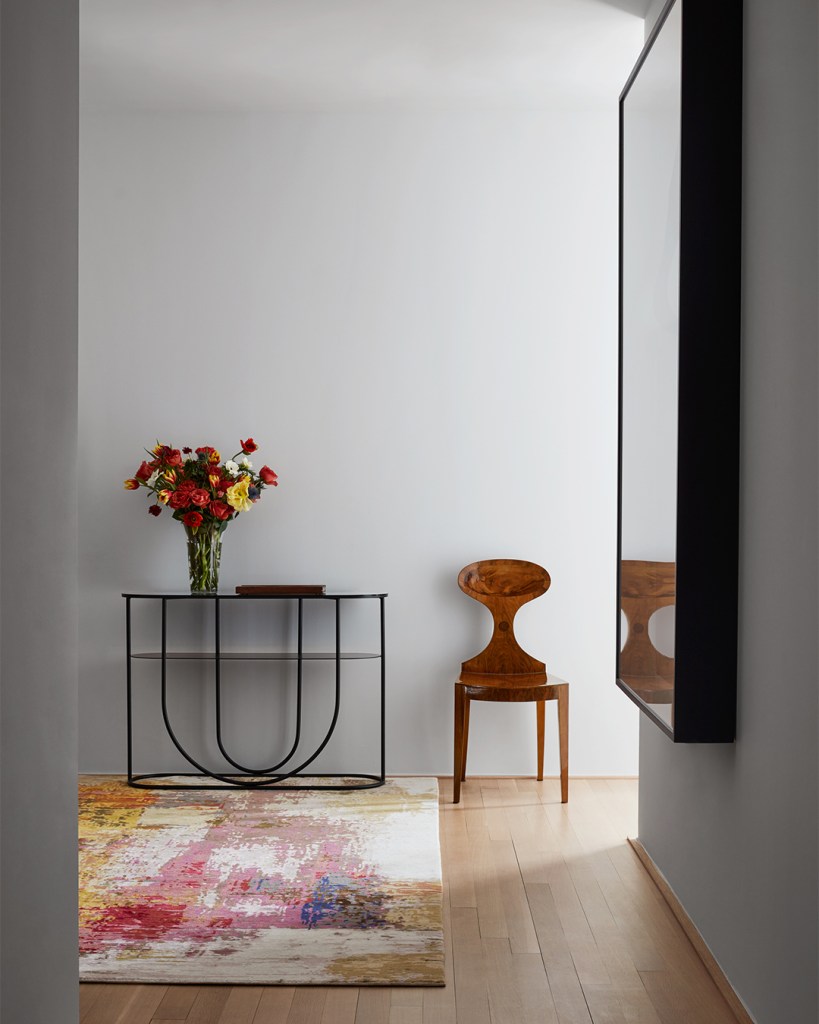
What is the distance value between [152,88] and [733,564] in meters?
3.19

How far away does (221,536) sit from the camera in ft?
14.3

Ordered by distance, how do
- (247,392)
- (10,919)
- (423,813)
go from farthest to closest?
(247,392), (423,813), (10,919)

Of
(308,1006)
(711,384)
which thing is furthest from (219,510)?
(711,384)

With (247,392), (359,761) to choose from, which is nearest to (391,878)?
(359,761)

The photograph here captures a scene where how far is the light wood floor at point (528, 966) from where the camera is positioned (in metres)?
2.19

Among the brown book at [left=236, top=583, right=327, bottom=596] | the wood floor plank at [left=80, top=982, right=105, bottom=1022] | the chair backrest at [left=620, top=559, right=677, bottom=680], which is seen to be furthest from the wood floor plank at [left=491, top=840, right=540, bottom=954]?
the brown book at [left=236, top=583, right=327, bottom=596]

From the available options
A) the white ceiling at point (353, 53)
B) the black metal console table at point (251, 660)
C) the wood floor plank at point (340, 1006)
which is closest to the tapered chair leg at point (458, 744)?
the black metal console table at point (251, 660)

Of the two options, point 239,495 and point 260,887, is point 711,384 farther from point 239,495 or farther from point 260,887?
point 239,495

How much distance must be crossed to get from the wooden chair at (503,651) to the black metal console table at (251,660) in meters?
0.35

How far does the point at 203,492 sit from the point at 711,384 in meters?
2.36

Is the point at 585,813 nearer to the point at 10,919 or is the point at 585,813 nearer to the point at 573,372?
the point at 573,372

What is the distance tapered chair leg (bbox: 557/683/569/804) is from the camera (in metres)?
3.93

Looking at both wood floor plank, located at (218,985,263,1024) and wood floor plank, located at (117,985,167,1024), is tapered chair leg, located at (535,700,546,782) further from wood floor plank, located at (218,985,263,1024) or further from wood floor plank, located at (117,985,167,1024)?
wood floor plank, located at (117,985,167,1024)

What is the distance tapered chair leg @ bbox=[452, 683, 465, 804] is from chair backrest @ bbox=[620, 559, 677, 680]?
1.02 metres
